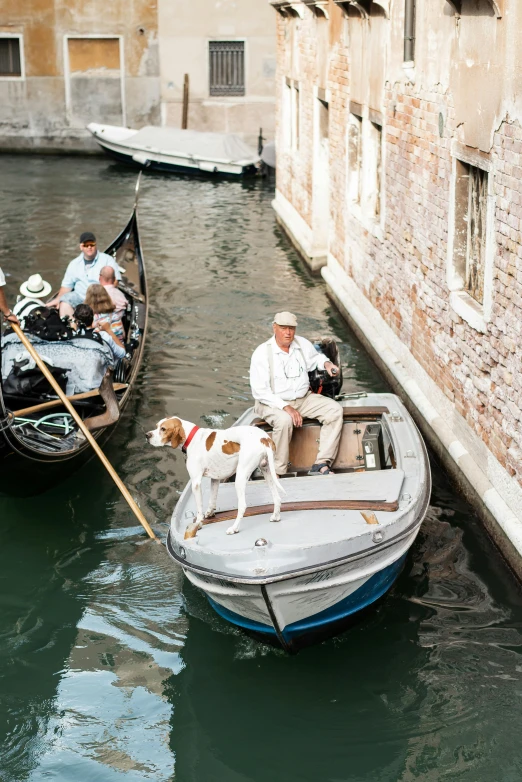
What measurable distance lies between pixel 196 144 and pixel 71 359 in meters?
10.5

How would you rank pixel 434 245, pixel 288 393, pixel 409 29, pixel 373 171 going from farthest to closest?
pixel 373 171 → pixel 409 29 → pixel 434 245 → pixel 288 393

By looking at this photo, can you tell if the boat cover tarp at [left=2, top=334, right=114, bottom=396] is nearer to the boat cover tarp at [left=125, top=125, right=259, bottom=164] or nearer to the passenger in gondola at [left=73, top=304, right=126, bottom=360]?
the passenger in gondola at [left=73, top=304, right=126, bottom=360]

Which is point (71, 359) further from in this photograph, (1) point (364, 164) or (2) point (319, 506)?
(1) point (364, 164)

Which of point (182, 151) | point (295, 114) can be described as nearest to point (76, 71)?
point (182, 151)

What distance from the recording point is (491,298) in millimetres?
4609

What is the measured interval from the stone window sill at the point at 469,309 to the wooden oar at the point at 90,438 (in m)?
1.73

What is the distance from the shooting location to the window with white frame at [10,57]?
17.4 meters

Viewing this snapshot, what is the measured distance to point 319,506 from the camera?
3.88m

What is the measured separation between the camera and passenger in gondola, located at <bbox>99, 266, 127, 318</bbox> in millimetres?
7020

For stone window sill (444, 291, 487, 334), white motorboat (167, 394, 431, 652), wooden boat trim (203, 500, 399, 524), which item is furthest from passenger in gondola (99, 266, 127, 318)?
wooden boat trim (203, 500, 399, 524)

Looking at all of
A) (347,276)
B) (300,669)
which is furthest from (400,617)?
(347,276)

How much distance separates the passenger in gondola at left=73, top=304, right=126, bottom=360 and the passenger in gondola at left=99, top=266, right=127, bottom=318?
712 mm

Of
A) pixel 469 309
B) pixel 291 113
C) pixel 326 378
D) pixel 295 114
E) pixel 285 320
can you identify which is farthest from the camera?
pixel 291 113

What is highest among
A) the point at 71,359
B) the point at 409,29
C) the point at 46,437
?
the point at 409,29
